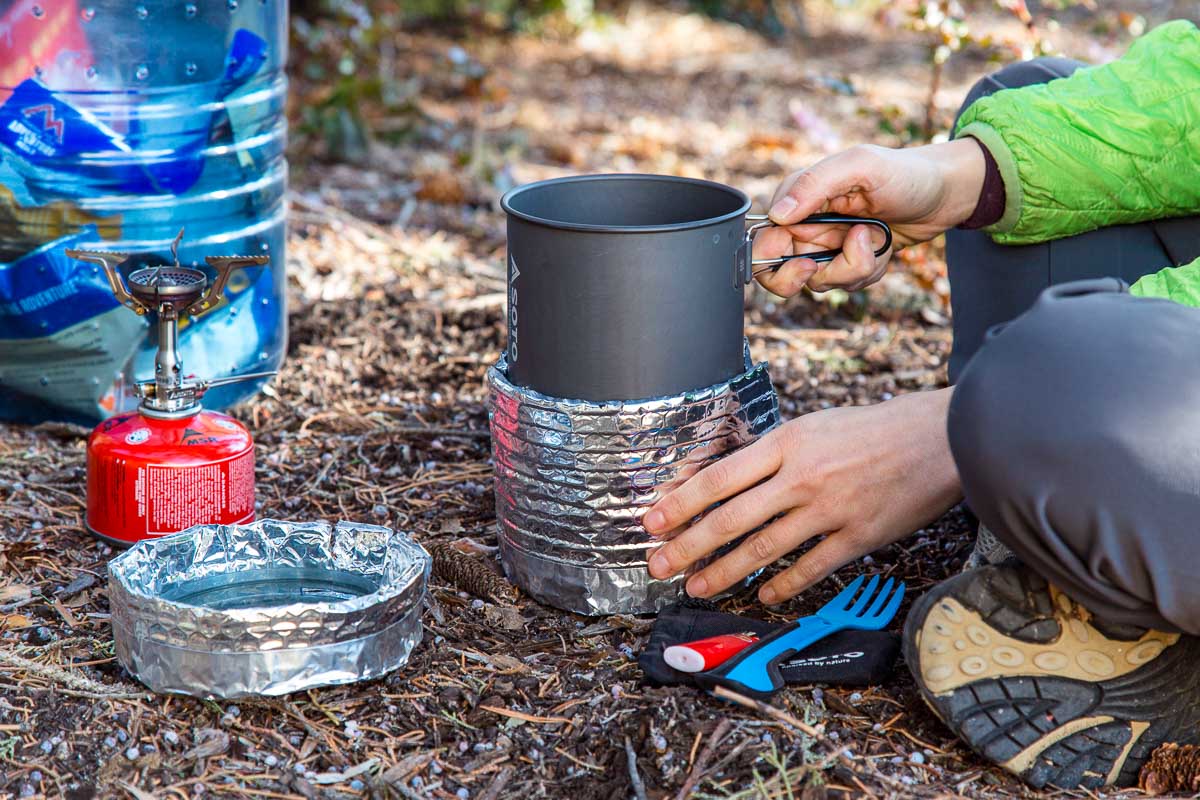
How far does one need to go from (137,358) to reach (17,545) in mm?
473

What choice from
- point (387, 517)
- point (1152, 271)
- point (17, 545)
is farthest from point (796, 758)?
point (17, 545)

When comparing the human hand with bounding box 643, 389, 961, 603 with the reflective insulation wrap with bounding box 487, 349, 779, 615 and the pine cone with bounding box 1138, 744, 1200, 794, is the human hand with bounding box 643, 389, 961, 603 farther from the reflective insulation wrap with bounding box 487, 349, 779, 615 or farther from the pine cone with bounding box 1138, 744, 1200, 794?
the pine cone with bounding box 1138, 744, 1200, 794

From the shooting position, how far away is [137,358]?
226 centimetres

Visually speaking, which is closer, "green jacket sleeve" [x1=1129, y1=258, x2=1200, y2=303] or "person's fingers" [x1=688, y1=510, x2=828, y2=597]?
"green jacket sleeve" [x1=1129, y1=258, x2=1200, y2=303]

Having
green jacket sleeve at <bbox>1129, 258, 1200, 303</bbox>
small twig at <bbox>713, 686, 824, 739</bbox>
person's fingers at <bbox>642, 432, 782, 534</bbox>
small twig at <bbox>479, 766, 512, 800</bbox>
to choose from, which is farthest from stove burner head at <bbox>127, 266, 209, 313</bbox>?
green jacket sleeve at <bbox>1129, 258, 1200, 303</bbox>

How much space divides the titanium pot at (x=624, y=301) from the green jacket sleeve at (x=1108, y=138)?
48 centimetres

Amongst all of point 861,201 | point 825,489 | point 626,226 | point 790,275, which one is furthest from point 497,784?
point 861,201

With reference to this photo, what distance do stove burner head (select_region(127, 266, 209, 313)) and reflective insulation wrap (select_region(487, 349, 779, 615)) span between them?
0.49 metres

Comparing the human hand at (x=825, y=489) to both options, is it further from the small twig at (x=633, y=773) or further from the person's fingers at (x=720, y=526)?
the small twig at (x=633, y=773)

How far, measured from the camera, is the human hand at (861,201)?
5.80 ft

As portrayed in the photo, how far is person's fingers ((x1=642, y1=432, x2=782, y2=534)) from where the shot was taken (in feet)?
5.23

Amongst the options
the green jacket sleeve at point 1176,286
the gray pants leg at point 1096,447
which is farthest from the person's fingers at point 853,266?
the gray pants leg at point 1096,447

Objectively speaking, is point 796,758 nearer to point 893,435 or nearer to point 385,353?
point 893,435

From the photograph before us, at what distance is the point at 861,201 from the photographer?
185 cm
